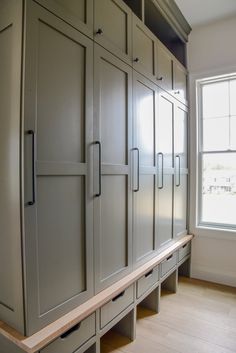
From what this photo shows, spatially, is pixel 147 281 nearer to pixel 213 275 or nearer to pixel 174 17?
Answer: pixel 213 275

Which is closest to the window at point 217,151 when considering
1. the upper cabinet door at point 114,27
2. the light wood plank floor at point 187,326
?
the light wood plank floor at point 187,326

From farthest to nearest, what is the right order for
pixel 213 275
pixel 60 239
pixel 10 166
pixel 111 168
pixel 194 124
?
pixel 194 124
pixel 213 275
pixel 111 168
pixel 60 239
pixel 10 166

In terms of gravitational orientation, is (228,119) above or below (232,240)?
above

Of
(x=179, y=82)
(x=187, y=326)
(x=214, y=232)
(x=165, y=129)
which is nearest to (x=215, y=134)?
(x=179, y=82)

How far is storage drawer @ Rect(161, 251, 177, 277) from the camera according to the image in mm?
2297

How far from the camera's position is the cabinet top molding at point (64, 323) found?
3.58 feet

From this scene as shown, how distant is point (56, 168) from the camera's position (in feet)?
4.05

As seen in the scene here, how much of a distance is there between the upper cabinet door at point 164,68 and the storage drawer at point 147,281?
165 cm

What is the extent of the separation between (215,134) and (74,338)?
2494 mm

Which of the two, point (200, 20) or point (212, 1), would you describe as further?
point (200, 20)

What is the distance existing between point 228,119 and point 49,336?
2.69m

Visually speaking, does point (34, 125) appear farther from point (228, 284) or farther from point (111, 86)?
point (228, 284)

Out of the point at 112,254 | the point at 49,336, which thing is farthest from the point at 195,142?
the point at 49,336

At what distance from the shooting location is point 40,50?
1.16 metres
